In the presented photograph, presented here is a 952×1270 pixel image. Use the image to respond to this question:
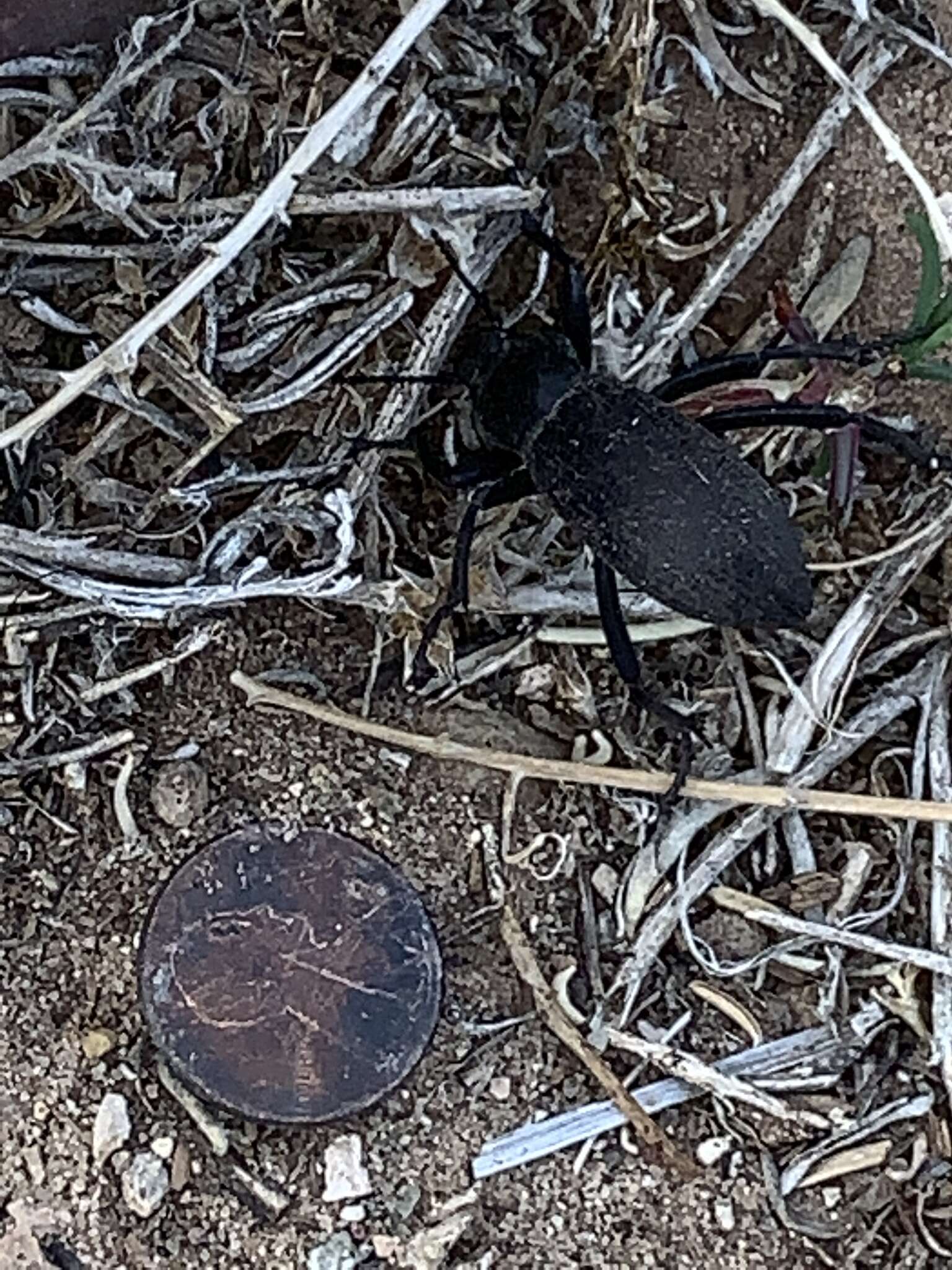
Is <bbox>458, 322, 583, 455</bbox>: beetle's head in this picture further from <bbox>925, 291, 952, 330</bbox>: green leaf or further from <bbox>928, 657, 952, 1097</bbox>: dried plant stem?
<bbox>928, 657, 952, 1097</bbox>: dried plant stem

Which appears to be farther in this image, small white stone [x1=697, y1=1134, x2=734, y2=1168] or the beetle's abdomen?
small white stone [x1=697, y1=1134, x2=734, y2=1168]

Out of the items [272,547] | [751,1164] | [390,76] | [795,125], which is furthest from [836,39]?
[751,1164]

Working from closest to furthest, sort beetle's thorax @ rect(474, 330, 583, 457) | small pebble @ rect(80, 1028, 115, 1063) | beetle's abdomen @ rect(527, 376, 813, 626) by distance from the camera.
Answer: beetle's abdomen @ rect(527, 376, 813, 626), beetle's thorax @ rect(474, 330, 583, 457), small pebble @ rect(80, 1028, 115, 1063)

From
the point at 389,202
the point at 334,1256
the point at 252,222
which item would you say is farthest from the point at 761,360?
the point at 334,1256

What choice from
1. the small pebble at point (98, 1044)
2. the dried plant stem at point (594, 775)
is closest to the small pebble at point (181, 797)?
the dried plant stem at point (594, 775)

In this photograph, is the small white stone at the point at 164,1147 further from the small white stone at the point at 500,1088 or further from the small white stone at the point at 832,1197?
the small white stone at the point at 832,1197

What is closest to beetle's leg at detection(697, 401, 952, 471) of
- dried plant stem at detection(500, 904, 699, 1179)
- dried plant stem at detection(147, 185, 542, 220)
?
dried plant stem at detection(147, 185, 542, 220)
